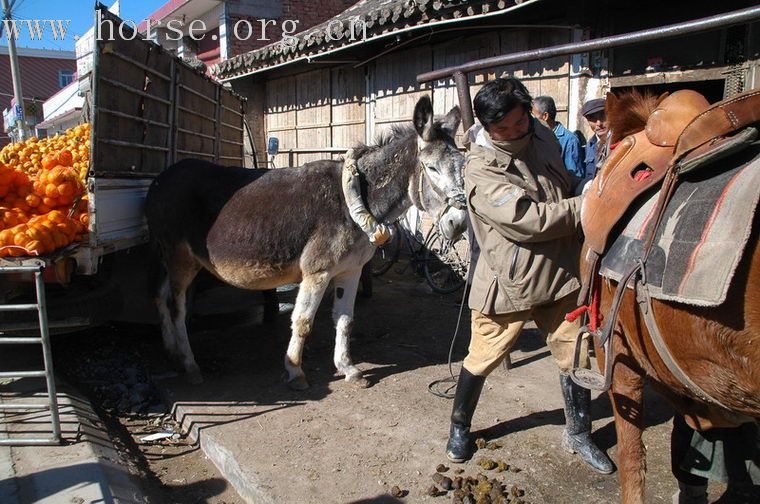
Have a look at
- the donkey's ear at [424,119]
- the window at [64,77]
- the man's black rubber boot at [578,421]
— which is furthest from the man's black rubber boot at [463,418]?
the window at [64,77]

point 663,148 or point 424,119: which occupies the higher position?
point 424,119

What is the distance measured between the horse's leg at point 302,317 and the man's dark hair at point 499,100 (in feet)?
5.97

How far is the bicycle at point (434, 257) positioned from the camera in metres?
7.04

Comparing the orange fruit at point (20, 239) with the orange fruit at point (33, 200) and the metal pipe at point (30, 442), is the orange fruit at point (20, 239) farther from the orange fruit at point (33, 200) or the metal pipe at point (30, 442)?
the metal pipe at point (30, 442)

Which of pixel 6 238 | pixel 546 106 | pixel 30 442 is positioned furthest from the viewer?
pixel 546 106

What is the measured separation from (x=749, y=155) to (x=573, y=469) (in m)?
2.01

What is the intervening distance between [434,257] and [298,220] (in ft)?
12.3

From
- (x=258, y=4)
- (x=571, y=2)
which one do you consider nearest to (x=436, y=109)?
(x=571, y=2)

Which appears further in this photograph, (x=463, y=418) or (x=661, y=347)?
(x=463, y=418)

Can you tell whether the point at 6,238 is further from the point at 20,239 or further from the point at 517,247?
the point at 517,247

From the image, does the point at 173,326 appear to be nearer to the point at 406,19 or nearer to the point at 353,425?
the point at 353,425

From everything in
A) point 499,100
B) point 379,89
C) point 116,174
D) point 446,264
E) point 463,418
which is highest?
point 379,89

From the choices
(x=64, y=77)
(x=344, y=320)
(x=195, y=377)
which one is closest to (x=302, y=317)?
(x=344, y=320)

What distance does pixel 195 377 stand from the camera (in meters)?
4.23
